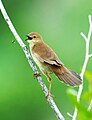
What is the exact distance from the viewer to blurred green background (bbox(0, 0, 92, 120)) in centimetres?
677

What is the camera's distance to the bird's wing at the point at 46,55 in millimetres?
2100

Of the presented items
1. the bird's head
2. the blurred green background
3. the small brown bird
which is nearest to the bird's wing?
the small brown bird

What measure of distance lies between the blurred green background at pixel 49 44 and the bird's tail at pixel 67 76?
3.69 meters

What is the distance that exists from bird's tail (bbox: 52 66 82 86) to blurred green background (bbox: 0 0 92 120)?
3.69 metres

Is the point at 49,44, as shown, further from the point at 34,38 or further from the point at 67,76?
the point at 67,76

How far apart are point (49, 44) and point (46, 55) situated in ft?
17.2

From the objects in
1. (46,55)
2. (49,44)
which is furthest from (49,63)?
(49,44)

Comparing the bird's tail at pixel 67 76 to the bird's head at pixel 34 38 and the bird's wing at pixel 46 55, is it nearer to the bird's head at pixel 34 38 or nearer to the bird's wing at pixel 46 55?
the bird's wing at pixel 46 55

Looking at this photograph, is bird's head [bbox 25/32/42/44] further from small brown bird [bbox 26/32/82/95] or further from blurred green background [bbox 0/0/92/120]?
blurred green background [bbox 0/0/92/120]

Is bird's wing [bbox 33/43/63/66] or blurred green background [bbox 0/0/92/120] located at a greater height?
bird's wing [bbox 33/43/63/66]

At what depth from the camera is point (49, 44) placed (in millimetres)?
7402

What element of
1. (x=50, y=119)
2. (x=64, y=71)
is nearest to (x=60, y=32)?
(x=50, y=119)

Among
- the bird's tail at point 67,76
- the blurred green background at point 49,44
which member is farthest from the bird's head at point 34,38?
the blurred green background at point 49,44

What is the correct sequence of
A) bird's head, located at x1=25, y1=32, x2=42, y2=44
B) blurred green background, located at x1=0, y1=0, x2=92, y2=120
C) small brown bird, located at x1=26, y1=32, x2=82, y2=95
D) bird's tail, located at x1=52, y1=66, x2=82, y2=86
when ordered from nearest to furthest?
bird's tail, located at x1=52, y1=66, x2=82, y2=86
small brown bird, located at x1=26, y1=32, x2=82, y2=95
bird's head, located at x1=25, y1=32, x2=42, y2=44
blurred green background, located at x1=0, y1=0, x2=92, y2=120
